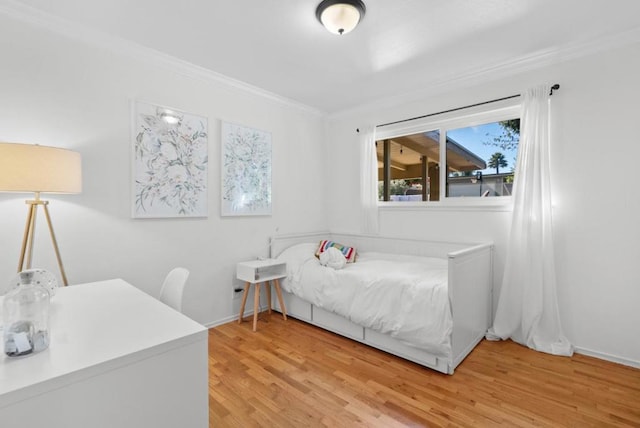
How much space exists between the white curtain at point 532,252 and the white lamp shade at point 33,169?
3285 mm

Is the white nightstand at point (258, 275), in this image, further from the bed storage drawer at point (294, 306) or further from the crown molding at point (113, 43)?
the crown molding at point (113, 43)

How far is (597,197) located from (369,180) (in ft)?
6.71

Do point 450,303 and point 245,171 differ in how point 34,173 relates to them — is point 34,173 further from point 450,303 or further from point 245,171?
point 450,303

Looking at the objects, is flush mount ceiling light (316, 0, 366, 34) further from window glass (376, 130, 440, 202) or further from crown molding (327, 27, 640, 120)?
window glass (376, 130, 440, 202)

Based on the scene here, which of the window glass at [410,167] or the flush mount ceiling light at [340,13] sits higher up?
the flush mount ceiling light at [340,13]

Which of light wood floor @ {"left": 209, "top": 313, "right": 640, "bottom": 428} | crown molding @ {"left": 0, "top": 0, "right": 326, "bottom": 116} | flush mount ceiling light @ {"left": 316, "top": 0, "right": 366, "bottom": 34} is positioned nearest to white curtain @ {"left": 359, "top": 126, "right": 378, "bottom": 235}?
crown molding @ {"left": 0, "top": 0, "right": 326, "bottom": 116}

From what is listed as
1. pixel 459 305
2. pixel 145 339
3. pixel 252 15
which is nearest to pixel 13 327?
pixel 145 339

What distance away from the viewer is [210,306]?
2945 millimetres

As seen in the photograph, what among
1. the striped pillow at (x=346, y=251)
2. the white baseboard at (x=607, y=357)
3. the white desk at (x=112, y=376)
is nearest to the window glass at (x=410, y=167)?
the striped pillow at (x=346, y=251)

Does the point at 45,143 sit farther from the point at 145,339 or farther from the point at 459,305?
the point at 459,305

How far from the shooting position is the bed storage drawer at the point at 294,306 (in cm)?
308

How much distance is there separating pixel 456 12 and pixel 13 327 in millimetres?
2682

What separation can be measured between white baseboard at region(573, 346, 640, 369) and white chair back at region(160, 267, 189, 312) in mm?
2981

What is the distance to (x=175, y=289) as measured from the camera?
1.78 meters
